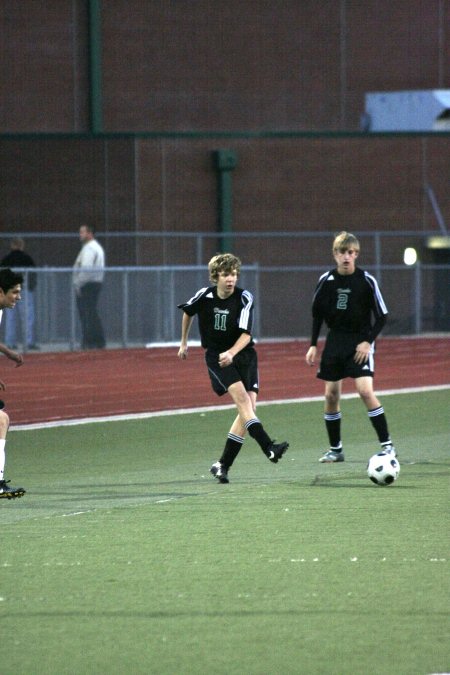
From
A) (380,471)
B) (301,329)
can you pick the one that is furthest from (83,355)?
(380,471)

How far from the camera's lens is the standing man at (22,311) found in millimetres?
28078

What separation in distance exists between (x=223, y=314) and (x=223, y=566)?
3911mm

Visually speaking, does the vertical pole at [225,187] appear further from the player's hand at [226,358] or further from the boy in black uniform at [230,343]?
the player's hand at [226,358]

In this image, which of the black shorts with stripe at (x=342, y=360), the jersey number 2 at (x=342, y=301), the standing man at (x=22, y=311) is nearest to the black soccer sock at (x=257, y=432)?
the black shorts with stripe at (x=342, y=360)

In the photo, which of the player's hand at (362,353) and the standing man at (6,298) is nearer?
the standing man at (6,298)

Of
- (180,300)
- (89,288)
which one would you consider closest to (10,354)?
(89,288)

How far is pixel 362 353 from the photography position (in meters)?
13.0

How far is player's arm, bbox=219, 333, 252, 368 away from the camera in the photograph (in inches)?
468

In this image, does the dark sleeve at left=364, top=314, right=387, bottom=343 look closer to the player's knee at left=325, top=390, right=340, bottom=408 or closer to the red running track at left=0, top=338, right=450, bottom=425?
the player's knee at left=325, top=390, right=340, bottom=408

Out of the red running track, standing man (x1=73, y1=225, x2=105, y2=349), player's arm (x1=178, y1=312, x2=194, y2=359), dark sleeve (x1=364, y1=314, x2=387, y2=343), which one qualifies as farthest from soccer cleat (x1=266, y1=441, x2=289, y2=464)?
standing man (x1=73, y1=225, x2=105, y2=349)

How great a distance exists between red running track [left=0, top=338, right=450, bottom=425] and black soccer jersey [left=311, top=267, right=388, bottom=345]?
17.7 feet

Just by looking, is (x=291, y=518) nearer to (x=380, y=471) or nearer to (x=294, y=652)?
(x=380, y=471)

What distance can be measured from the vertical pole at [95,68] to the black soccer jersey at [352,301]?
23229 mm

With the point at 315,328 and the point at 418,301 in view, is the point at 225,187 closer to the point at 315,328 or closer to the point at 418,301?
the point at 418,301
